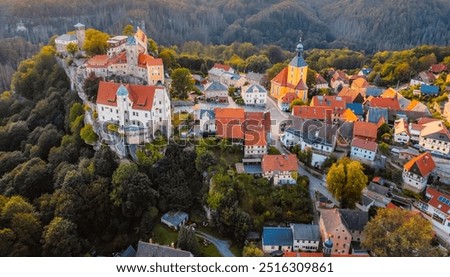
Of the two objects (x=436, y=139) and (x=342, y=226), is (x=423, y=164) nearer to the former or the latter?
(x=436, y=139)

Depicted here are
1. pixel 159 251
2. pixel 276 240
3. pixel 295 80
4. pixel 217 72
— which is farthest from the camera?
pixel 217 72

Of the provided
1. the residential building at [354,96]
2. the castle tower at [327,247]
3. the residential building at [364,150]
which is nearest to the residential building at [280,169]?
the residential building at [364,150]

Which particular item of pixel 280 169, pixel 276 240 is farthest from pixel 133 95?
pixel 276 240

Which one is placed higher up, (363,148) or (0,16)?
(0,16)
